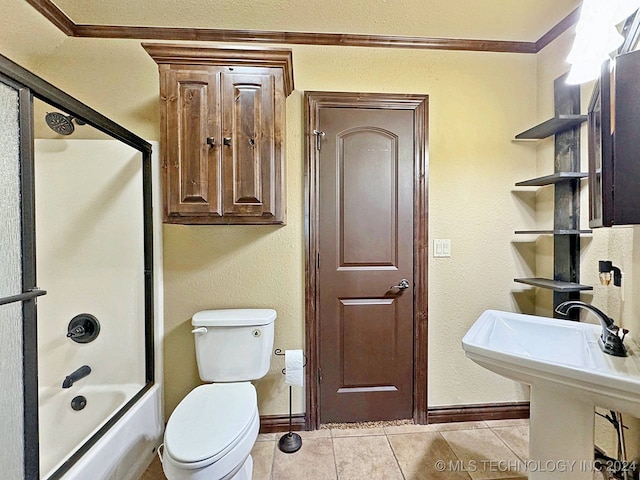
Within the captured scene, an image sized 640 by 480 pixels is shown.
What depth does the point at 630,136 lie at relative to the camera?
1.02m

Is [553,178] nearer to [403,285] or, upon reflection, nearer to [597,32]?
[597,32]

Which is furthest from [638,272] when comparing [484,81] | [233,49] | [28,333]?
[28,333]

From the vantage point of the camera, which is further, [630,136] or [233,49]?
[233,49]

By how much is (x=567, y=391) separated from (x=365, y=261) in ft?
3.63

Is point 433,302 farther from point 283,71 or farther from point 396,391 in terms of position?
point 283,71

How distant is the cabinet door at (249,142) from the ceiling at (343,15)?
1.46 ft

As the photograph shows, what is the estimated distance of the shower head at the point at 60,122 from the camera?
1.38 metres

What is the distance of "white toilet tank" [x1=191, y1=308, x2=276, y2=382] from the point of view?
5.42 ft

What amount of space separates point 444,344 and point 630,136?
55.9 inches

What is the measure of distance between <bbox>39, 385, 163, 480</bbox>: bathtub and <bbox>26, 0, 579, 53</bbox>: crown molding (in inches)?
80.3

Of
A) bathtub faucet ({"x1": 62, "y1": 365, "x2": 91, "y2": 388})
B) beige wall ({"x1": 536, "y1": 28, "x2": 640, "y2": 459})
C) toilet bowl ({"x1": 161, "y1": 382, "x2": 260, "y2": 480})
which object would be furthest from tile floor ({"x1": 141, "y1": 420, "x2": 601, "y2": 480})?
bathtub faucet ({"x1": 62, "y1": 365, "x2": 91, "y2": 388})

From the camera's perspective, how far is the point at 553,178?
5.45ft

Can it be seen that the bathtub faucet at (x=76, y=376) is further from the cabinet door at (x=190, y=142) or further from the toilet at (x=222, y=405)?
the cabinet door at (x=190, y=142)

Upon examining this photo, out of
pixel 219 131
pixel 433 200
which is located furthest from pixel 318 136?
pixel 433 200
